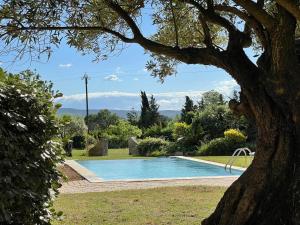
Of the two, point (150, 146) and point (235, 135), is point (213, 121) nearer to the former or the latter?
point (235, 135)

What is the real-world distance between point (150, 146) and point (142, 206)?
70.2ft

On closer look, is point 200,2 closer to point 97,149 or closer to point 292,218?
point 292,218

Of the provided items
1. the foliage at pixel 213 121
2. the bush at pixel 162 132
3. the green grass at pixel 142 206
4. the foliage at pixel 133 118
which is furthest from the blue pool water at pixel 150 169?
the foliage at pixel 133 118

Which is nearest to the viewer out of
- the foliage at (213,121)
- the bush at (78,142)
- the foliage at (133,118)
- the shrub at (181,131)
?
the foliage at (213,121)

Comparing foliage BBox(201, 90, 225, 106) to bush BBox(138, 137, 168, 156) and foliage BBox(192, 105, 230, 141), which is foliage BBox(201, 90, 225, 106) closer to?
foliage BBox(192, 105, 230, 141)

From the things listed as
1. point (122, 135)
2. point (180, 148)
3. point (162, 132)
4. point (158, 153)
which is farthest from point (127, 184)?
point (122, 135)

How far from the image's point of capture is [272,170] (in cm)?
544

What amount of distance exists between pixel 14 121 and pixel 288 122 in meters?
3.01

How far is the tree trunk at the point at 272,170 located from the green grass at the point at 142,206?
265 centimetres

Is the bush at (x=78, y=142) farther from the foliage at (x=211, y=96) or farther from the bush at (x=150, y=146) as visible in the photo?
the foliage at (x=211, y=96)

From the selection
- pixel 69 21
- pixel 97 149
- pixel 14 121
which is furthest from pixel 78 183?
pixel 97 149

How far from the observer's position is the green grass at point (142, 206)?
27.6 ft

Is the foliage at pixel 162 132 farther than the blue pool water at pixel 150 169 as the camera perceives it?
Yes

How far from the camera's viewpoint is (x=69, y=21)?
6898 millimetres
